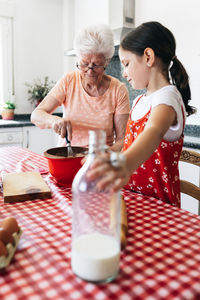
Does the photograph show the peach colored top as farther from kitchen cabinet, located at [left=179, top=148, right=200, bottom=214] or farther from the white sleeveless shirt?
kitchen cabinet, located at [left=179, top=148, right=200, bottom=214]

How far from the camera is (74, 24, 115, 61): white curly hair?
144 centimetres

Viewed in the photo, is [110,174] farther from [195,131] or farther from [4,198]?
[195,131]

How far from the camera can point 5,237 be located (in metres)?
0.65

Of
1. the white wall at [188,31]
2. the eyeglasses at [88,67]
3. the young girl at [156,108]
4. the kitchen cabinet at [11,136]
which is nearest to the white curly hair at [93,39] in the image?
the eyeglasses at [88,67]

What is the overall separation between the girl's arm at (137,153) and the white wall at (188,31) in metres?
1.63

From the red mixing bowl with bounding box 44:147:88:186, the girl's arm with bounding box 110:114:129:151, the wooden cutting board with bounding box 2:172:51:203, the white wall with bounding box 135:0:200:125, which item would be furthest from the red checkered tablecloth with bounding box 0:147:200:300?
the white wall with bounding box 135:0:200:125

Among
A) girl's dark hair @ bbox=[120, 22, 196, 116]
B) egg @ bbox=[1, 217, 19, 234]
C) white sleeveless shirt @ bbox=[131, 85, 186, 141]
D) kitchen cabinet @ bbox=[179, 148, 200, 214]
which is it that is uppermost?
girl's dark hair @ bbox=[120, 22, 196, 116]

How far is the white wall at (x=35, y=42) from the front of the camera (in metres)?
3.31

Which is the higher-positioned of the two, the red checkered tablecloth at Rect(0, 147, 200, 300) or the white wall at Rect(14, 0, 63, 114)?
the white wall at Rect(14, 0, 63, 114)

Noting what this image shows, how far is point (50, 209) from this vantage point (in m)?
0.92

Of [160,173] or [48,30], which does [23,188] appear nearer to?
[160,173]

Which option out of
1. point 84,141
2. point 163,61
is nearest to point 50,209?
point 163,61

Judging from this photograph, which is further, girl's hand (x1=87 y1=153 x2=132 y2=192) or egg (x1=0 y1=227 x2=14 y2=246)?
egg (x1=0 y1=227 x2=14 y2=246)

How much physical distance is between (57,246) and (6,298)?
0.19 meters
